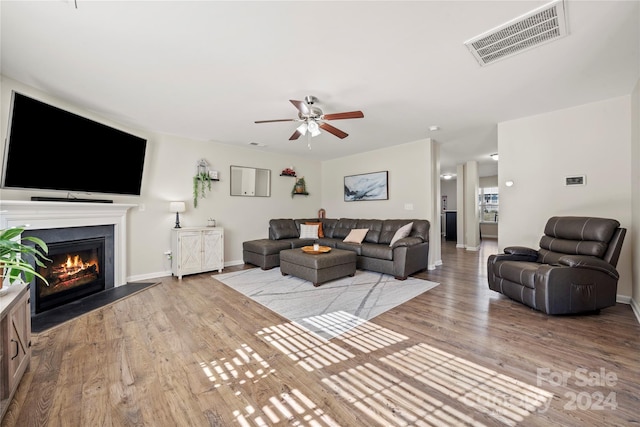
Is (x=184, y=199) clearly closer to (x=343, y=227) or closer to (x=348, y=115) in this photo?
(x=343, y=227)

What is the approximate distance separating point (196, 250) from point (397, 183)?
13.6 feet

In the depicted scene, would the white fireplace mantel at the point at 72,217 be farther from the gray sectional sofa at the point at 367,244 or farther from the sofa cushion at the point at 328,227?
the sofa cushion at the point at 328,227

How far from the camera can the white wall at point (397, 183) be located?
505cm

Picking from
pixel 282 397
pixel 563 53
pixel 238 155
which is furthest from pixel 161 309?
pixel 563 53

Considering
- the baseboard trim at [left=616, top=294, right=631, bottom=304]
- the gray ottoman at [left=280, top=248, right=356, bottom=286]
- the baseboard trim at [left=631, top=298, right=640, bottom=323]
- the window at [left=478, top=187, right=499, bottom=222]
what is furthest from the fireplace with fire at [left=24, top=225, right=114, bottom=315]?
the window at [left=478, top=187, right=499, bottom=222]

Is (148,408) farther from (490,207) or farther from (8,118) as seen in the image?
(490,207)

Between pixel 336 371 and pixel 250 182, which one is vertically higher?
Answer: pixel 250 182

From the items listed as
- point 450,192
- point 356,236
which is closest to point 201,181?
point 356,236

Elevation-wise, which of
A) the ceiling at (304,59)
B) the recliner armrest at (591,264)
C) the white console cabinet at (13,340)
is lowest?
the white console cabinet at (13,340)

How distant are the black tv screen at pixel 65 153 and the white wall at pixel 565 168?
226 inches

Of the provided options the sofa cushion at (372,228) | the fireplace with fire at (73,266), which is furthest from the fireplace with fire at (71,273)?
the sofa cushion at (372,228)

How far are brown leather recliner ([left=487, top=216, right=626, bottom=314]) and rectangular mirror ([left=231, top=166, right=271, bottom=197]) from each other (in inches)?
179

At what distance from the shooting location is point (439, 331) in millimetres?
2432

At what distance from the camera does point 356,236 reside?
5.21 m
